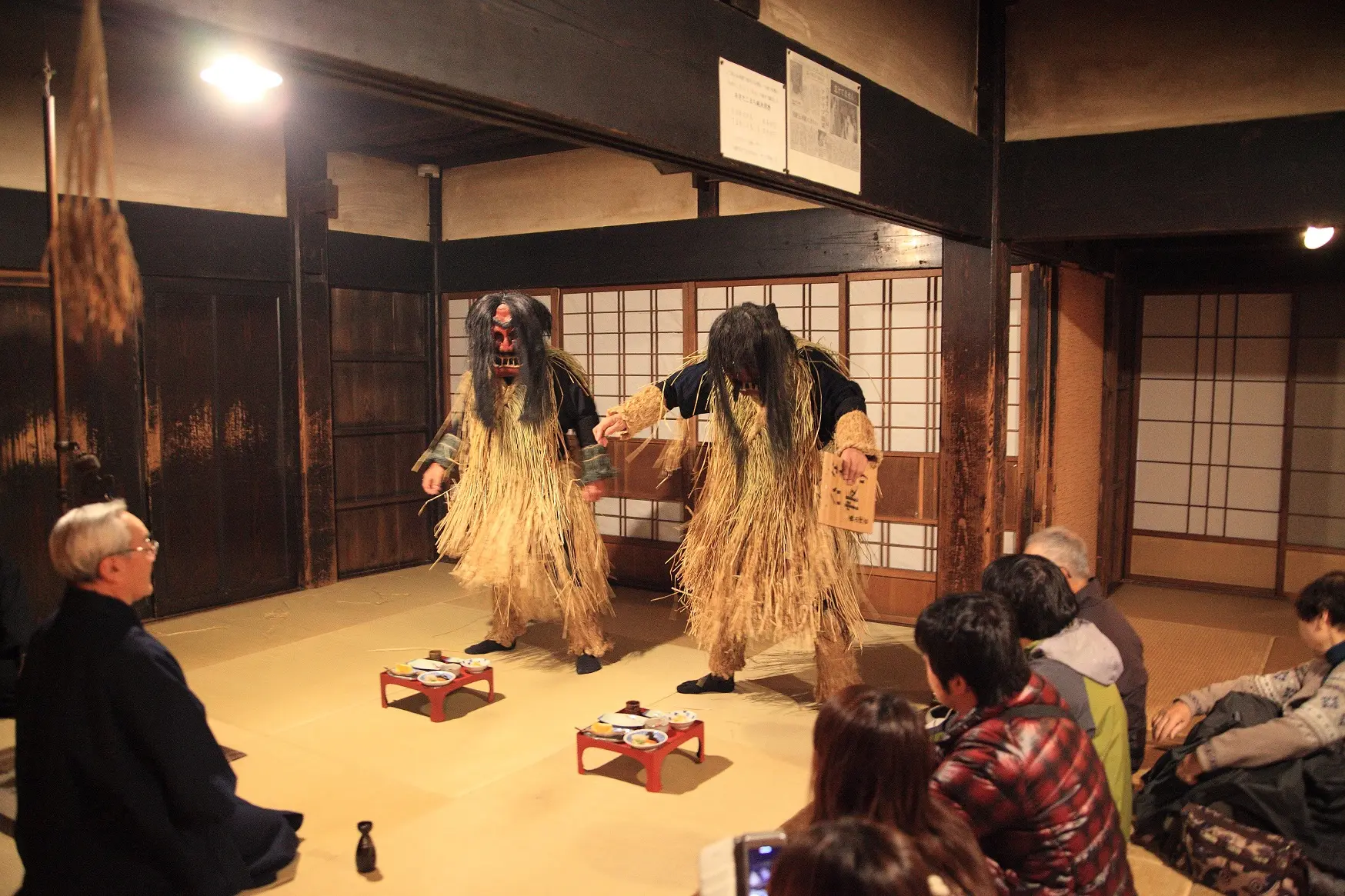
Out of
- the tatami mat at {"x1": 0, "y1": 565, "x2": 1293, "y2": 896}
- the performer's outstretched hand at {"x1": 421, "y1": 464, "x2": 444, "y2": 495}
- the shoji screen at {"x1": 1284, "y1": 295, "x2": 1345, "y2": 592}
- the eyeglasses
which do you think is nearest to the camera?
the eyeglasses

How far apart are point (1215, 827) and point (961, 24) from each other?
106 inches

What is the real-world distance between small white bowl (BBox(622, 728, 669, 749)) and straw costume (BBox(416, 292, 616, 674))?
42.8 inches

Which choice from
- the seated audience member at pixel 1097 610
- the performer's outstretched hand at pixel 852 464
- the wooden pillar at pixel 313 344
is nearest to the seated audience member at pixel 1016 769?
the seated audience member at pixel 1097 610

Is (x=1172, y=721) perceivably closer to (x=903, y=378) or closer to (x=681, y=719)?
(x=681, y=719)

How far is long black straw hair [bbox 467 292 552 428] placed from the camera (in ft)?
14.0

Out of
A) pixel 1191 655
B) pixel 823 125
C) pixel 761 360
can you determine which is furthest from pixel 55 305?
pixel 1191 655

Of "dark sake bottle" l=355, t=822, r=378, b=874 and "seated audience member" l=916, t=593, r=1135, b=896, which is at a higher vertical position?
"seated audience member" l=916, t=593, r=1135, b=896

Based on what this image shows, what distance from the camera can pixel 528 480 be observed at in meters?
4.28

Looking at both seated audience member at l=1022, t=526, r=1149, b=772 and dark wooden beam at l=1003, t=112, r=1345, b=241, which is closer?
seated audience member at l=1022, t=526, r=1149, b=772

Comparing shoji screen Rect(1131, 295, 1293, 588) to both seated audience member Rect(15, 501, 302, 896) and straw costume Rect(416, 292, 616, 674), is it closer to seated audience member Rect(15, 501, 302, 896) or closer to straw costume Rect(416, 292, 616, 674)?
straw costume Rect(416, 292, 616, 674)

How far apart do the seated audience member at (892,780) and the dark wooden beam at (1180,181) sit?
8.23 feet

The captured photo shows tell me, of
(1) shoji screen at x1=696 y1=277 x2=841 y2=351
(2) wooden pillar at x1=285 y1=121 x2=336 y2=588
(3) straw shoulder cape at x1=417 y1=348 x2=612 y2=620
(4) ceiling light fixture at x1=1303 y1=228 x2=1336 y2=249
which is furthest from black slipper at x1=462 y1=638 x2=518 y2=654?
(4) ceiling light fixture at x1=1303 y1=228 x2=1336 y2=249

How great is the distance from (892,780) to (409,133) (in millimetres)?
5150

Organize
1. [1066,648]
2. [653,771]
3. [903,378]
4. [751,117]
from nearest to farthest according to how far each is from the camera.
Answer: [1066,648] → [751,117] → [653,771] → [903,378]
